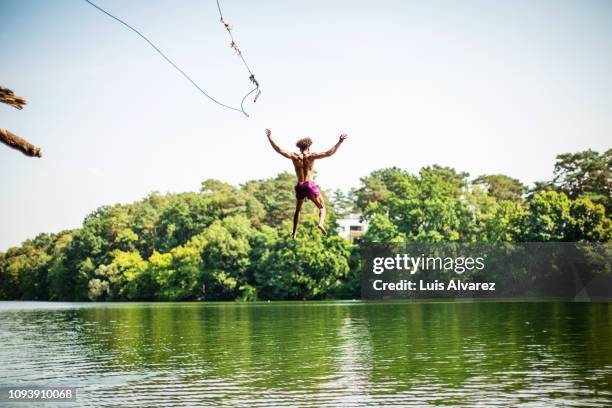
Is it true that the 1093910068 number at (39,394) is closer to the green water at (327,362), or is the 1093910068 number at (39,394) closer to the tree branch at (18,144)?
the green water at (327,362)

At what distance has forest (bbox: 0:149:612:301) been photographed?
9094cm

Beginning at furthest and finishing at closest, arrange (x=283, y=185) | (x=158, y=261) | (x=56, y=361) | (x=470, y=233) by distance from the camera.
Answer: (x=283, y=185) < (x=158, y=261) < (x=470, y=233) < (x=56, y=361)

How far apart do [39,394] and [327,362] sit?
11.6 meters

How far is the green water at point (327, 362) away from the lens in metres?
25.5

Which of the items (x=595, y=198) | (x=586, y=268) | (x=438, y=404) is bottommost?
(x=438, y=404)

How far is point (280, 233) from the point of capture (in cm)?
10525

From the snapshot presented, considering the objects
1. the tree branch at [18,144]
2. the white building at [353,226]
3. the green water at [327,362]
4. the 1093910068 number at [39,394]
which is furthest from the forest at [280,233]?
the tree branch at [18,144]

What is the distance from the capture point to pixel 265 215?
12512 cm

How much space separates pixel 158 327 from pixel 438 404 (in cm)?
3327

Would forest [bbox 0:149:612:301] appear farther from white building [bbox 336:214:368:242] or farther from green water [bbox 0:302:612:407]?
green water [bbox 0:302:612:407]

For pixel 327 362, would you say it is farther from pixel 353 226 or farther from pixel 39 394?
pixel 353 226

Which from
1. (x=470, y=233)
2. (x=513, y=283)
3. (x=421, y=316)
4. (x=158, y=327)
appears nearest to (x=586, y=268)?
(x=513, y=283)

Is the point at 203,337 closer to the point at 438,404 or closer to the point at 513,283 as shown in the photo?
the point at 438,404

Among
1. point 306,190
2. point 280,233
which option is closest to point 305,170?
point 306,190
